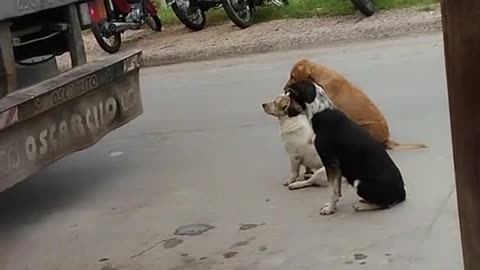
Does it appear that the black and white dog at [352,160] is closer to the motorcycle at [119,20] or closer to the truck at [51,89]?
the truck at [51,89]

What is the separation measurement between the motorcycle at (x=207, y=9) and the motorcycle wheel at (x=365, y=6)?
5.27 ft

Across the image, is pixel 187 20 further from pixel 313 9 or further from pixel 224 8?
pixel 313 9

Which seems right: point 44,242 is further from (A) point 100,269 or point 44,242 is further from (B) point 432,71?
(B) point 432,71

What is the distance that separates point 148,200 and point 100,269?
1226 mm

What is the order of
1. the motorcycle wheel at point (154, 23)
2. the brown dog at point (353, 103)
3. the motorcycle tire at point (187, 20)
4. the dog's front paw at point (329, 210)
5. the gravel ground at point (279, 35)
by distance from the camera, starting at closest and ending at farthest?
1. the dog's front paw at point (329, 210)
2. the brown dog at point (353, 103)
3. the gravel ground at point (279, 35)
4. the motorcycle tire at point (187, 20)
5. the motorcycle wheel at point (154, 23)

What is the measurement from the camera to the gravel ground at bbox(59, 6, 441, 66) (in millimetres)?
11875

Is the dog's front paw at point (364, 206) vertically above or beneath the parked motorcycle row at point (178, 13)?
beneath

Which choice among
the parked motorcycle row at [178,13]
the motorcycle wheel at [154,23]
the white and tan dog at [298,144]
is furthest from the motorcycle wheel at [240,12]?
the white and tan dog at [298,144]

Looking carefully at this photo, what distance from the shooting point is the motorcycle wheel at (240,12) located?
13.0 metres

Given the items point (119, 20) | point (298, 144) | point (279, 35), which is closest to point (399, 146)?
point (298, 144)

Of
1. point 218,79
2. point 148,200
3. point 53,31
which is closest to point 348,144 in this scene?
point 148,200

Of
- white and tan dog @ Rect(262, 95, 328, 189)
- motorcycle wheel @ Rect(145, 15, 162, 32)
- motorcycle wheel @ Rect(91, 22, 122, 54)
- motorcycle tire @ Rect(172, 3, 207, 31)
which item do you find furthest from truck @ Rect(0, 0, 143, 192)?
motorcycle wheel @ Rect(145, 15, 162, 32)

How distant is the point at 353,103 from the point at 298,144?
2.22 ft

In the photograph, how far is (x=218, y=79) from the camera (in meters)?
10.5
